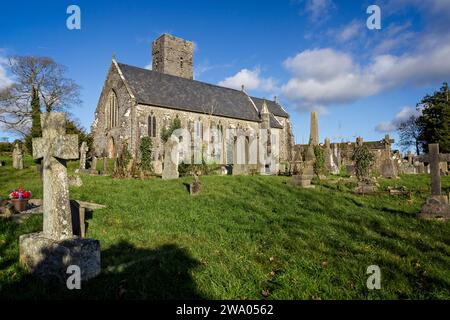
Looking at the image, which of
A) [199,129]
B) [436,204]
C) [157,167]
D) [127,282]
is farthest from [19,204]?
[199,129]

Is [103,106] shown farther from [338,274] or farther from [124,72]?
[338,274]

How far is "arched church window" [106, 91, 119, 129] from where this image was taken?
97.3 feet

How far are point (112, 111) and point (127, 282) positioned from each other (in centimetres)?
2912

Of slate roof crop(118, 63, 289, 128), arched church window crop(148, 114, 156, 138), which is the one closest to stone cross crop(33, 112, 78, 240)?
slate roof crop(118, 63, 289, 128)

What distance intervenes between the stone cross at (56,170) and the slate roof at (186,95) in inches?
963


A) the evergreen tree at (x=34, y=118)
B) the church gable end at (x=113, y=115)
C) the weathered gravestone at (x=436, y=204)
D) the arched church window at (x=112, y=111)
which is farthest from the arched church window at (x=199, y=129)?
the weathered gravestone at (x=436, y=204)

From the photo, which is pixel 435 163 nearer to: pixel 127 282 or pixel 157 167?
pixel 127 282

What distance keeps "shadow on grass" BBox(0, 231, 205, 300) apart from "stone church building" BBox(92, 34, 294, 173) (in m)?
19.1

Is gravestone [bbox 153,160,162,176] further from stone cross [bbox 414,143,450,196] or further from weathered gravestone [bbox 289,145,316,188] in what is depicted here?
stone cross [bbox 414,143,450,196]

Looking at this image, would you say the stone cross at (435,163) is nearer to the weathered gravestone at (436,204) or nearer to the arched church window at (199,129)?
the weathered gravestone at (436,204)

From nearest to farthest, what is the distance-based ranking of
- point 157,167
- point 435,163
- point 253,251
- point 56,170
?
point 56,170 → point 253,251 → point 435,163 → point 157,167

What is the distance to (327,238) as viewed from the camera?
5.27 meters

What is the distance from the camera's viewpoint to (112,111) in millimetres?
30078
